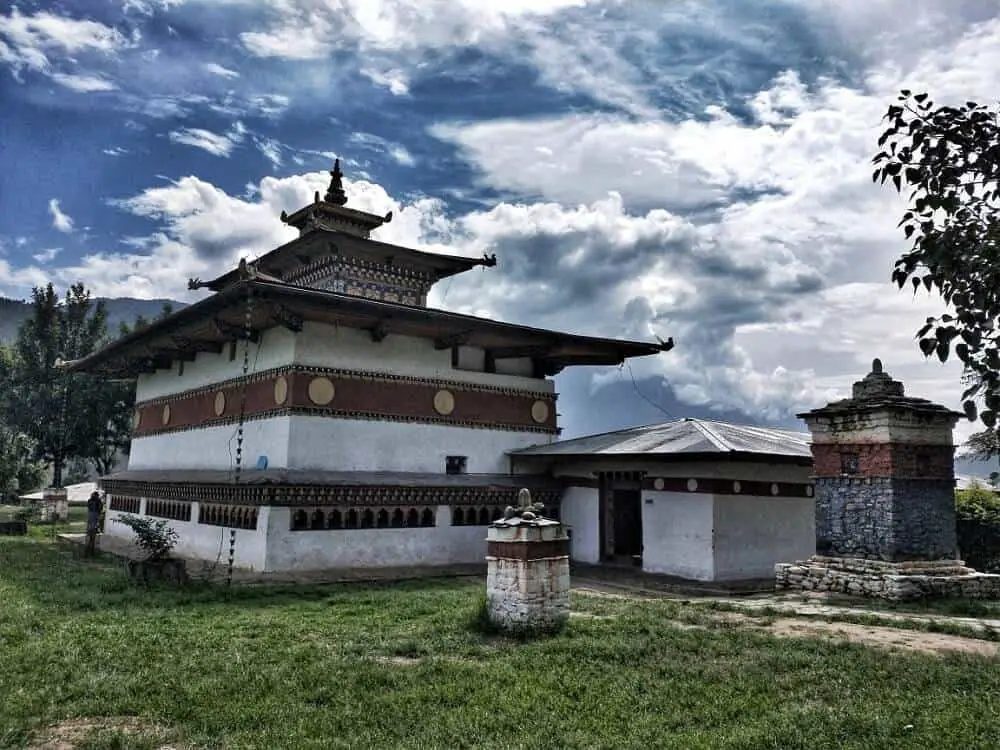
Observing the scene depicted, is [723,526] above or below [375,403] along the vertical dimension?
below

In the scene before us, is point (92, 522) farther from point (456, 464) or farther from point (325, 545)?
point (456, 464)

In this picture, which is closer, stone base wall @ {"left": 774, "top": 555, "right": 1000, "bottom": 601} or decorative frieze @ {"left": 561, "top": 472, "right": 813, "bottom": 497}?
stone base wall @ {"left": 774, "top": 555, "right": 1000, "bottom": 601}

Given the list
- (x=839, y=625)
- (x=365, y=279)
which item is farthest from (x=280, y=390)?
(x=839, y=625)

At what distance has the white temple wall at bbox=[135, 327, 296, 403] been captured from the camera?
1605 cm

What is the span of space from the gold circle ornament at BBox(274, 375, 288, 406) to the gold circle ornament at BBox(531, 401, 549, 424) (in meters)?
6.45

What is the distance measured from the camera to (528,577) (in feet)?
27.4

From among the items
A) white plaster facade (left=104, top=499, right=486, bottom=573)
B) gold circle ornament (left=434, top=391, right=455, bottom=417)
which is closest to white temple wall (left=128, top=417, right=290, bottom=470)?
white plaster facade (left=104, top=499, right=486, bottom=573)

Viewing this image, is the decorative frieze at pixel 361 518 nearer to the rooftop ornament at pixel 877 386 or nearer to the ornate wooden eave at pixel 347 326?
the ornate wooden eave at pixel 347 326

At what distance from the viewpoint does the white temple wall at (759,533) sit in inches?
576

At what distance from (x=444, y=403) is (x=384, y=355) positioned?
187cm

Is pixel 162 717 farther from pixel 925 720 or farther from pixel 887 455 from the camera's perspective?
pixel 887 455

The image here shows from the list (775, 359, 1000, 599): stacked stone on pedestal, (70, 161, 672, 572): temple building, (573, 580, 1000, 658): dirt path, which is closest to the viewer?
(573, 580, 1000, 658): dirt path

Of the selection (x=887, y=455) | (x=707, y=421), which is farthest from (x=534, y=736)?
(x=707, y=421)

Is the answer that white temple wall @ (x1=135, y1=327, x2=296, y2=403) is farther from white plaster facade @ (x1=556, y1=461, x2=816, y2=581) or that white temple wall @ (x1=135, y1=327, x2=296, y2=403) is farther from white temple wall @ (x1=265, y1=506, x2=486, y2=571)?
white plaster facade @ (x1=556, y1=461, x2=816, y2=581)
